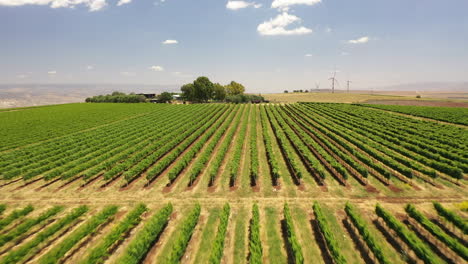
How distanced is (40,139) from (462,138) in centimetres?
7940

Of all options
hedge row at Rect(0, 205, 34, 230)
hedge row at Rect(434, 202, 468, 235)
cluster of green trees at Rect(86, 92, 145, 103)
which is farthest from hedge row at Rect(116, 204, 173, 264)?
cluster of green trees at Rect(86, 92, 145, 103)

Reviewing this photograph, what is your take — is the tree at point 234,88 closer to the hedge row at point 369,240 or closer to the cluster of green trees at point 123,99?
the cluster of green trees at point 123,99

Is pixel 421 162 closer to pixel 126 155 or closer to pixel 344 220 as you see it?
pixel 344 220

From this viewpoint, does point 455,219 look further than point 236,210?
No

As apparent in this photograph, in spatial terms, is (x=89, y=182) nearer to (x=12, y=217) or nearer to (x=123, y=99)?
(x=12, y=217)

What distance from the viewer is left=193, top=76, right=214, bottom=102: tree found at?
381 ft

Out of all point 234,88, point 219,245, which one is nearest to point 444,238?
point 219,245

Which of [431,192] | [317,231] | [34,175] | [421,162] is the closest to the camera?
[317,231]

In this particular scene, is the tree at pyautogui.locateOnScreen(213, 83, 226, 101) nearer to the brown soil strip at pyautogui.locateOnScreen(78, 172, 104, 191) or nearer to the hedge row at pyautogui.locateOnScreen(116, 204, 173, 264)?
the brown soil strip at pyautogui.locateOnScreen(78, 172, 104, 191)

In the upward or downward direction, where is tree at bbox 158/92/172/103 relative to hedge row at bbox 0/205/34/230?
upward

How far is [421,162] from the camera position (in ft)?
Result: 83.8

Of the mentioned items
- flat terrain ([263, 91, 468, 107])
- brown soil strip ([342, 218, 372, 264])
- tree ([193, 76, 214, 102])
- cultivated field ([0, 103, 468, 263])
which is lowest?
brown soil strip ([342, 218, 372, 264])

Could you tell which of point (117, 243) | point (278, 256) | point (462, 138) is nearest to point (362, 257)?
point (278, 256)

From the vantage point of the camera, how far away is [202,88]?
378 ft
